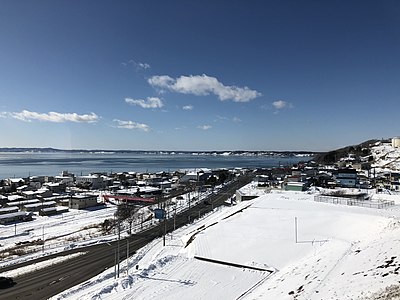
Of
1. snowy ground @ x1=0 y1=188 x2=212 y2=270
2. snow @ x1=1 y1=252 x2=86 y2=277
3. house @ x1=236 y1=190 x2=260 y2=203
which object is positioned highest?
house @ x1=236 y1=190 x2=260 y2=203

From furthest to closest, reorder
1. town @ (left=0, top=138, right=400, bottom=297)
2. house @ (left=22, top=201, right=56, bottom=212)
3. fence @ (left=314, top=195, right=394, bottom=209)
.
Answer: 1. house @ (left=22, top=201, right=56, bottom=212)
2. fence @ (left=314, top=195, right=394, bottom=209)
3. town @ (left=0, top=138, right=400, bottom=297)

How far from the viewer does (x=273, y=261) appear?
16.2m

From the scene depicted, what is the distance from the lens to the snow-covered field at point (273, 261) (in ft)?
35.0

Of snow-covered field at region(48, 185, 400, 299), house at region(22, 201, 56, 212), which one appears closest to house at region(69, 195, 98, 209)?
house at region(22, 201, 56, 212)

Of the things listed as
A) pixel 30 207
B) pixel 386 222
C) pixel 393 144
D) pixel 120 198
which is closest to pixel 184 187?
pixel 120 198

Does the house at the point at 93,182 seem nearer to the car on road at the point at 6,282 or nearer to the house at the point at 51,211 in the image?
the house at the point at 51,211

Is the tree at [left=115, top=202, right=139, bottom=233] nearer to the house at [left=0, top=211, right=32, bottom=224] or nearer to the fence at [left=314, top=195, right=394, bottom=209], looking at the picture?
the house at [left=0, top=211, right=32, bottom=224]

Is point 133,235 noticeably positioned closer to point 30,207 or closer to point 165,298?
point 165,298

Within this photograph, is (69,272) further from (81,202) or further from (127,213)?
(81,202)

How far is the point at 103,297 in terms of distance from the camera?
12.7 m

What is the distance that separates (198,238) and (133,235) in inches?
366

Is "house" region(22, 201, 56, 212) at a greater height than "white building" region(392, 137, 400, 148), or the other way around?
"white building" region(392, 137, 400, 148)

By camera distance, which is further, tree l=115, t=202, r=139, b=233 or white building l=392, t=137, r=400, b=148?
white building l=392, t=137, r=400, b=148

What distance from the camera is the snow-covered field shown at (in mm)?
10672
